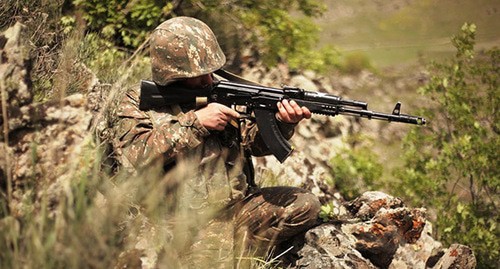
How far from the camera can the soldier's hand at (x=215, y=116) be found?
4.83m

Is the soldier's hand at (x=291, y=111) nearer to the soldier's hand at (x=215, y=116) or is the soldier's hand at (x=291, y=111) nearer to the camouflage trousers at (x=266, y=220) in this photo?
the soldier's hand at (x=215, y=116)

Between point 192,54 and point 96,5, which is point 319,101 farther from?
point 96,5

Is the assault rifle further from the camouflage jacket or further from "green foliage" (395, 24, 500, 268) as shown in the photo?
"green foliage" (395, 24, 500, 268)

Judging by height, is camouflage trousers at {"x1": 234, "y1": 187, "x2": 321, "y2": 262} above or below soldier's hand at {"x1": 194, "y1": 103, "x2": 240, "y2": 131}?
below

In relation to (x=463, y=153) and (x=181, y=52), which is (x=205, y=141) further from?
(x=463, y=153)

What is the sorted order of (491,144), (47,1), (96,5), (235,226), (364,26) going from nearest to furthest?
(235,226), (47,1), (96,5), (491,144), (364,26)

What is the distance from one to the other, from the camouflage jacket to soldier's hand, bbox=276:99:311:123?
0.16 meters

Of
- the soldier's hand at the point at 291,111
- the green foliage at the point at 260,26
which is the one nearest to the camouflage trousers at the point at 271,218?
the soldier's hand at the point at 291,111

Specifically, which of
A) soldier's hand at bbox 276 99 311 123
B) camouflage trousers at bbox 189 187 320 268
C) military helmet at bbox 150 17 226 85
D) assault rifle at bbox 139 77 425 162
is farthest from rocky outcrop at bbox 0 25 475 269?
soldier's hand at bbox 276 99 311 123

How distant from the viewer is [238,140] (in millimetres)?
5359

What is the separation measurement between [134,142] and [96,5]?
4.25 meters

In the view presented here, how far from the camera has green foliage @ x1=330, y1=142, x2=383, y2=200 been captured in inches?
348

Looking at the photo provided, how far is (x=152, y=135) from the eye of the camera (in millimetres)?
4773

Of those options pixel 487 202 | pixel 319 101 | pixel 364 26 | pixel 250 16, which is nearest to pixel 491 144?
pixel 487 202
